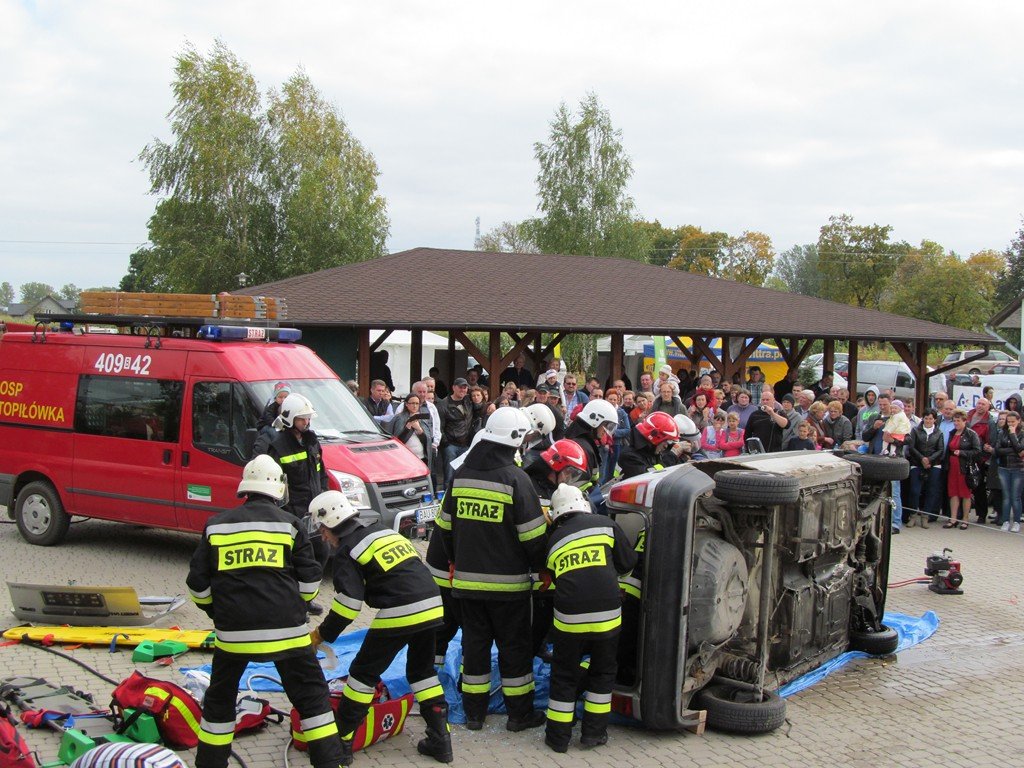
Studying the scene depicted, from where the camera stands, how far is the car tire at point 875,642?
778 centimetres

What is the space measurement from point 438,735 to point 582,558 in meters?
1.29

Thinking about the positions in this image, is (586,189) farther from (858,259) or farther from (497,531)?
(497,531)

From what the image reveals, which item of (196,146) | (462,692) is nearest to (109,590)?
(462,692)

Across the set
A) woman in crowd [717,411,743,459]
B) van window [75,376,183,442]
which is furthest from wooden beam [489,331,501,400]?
van window [75,376,183,442]

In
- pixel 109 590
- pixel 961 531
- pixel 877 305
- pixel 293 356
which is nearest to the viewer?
pixel 109 590

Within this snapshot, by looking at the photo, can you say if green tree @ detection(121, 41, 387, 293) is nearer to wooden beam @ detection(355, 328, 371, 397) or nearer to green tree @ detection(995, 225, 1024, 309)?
wooden beam @ detection(355, 328, 371, 397)

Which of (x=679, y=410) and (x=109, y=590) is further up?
(x=679, y=410)

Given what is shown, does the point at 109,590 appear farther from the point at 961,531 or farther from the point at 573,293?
the point at 573,293

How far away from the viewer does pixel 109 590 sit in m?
7.77

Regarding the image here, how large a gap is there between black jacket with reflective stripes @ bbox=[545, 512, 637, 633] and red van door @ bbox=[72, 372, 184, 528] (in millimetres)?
5750

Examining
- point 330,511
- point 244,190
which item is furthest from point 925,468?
point 244,190

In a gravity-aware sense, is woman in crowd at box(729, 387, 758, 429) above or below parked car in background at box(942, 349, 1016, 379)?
below

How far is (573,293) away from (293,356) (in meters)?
12.9

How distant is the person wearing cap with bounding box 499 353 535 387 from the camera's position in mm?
21031
